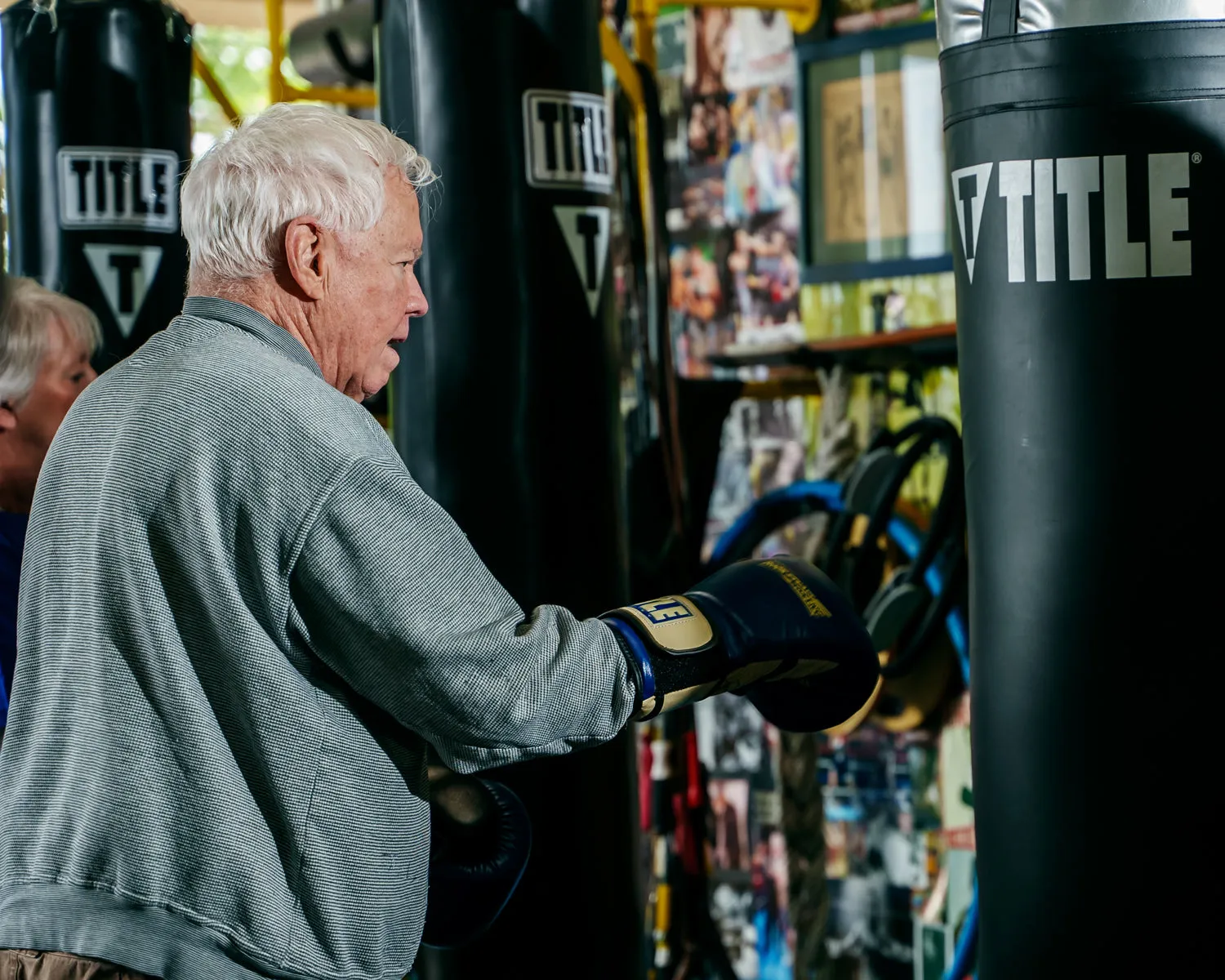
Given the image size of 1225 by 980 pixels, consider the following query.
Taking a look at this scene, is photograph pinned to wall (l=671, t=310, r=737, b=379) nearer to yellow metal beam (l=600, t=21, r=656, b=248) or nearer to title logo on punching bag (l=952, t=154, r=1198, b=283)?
yellow metal beam (l=600, t=21, r=656, b=248)

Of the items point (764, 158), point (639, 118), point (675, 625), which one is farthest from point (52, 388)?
point (764, 158)

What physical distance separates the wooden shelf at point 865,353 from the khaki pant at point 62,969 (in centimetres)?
219

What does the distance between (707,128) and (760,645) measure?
8.29 feet

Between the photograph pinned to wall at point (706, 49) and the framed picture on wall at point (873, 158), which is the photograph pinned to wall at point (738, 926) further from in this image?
the photograph pinned to wall at point (706, 49)

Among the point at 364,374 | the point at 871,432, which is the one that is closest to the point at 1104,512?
the point at 364,374

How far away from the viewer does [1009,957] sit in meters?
1.95

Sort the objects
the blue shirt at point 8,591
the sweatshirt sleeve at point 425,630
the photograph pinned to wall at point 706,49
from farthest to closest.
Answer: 1. the photograph pinned to wall at point 706,49
2. the blue shirt at point 8,591
3. the sweatshirt sleeve at point 425,630

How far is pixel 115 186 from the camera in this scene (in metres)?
3.55

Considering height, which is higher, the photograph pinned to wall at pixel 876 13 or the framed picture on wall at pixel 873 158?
the photograph pinned to wall at pixel 876 13

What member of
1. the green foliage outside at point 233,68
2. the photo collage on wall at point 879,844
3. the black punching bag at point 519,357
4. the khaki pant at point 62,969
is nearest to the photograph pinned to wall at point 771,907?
the photo collage on wall at point 879,844

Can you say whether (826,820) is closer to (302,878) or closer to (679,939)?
(679,939)

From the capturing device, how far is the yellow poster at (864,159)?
3535 mm

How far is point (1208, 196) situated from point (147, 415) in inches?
48.5

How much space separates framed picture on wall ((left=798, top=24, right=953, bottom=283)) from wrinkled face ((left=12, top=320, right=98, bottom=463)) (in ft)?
5.86
